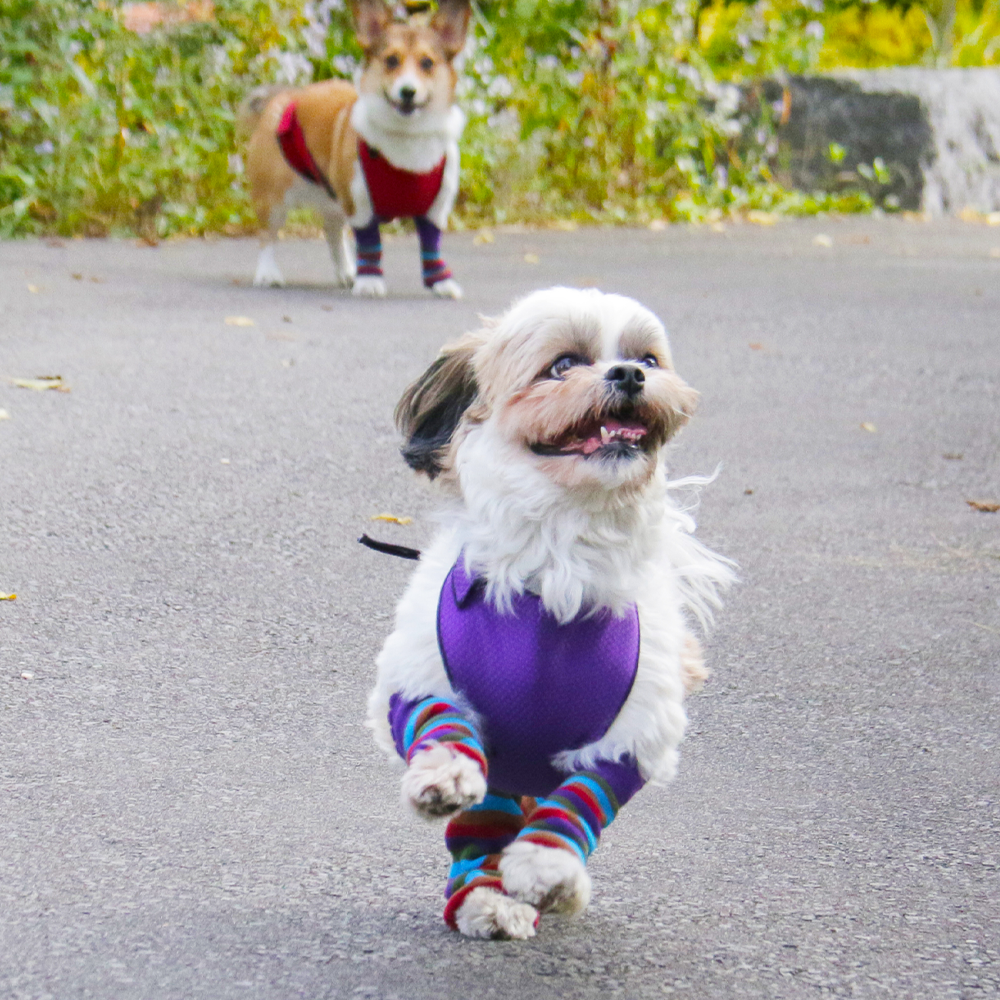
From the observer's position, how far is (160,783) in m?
3.04

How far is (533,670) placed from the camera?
236 centimetres

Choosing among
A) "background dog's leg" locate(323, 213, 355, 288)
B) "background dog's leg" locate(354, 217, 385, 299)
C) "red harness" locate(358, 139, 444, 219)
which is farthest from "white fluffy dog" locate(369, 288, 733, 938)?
"background dog's leg" locate(323, 213, 355, 288)

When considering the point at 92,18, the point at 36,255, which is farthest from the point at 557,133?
the point at 36,255

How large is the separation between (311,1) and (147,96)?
5.59ft

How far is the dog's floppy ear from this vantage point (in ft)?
8.23

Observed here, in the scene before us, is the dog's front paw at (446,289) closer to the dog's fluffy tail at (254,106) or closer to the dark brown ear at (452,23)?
the dark brown ear at (452,23)

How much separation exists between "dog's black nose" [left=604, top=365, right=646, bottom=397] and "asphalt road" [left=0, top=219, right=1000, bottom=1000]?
0.54 meters

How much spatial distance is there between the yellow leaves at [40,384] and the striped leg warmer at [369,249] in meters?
2.92

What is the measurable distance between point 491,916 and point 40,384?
4739 mm

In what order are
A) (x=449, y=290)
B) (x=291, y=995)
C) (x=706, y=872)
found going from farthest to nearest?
(x=449, y=290) < (x=706, y=872) < (x=291, y=995)

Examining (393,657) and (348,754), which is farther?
(348,754)

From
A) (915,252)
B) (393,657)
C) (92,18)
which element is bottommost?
A: (915,252)

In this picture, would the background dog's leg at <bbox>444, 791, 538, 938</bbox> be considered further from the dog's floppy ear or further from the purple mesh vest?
the dog's floppy ear

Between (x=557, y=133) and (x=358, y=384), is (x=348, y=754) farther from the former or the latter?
(x=557, y=133)
